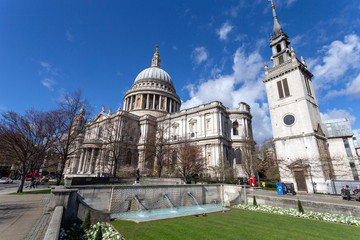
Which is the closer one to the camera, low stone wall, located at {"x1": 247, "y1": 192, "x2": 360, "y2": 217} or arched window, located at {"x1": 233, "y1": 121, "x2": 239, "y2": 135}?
low stone wall, located at {"x1": 247, "y1": 192, "x2": 360, "y2": 217}

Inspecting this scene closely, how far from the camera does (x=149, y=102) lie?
198 feet

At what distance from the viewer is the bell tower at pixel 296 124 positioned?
80.9ft

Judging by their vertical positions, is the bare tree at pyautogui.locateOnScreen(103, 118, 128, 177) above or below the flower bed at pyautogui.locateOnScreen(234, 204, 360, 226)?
above

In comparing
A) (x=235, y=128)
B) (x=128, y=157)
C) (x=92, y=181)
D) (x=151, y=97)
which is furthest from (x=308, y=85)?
(x=151, y=97)

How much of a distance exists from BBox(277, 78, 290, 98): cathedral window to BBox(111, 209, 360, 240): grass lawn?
84.6 ft

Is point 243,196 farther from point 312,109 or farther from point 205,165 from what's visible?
point 312,109

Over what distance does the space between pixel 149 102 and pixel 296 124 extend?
1776 inches

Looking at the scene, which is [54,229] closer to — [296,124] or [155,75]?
[296,124]

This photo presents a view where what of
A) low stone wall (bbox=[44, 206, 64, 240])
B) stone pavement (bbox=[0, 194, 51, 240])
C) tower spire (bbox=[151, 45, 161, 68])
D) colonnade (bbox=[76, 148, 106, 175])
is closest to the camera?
low stone wall (bbox=[44, 206, 64, 240])

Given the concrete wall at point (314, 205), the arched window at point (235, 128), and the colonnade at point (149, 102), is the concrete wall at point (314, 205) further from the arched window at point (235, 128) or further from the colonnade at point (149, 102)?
the colonnade at point (149, 102)

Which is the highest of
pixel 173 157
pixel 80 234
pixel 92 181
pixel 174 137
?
pixel 174 137

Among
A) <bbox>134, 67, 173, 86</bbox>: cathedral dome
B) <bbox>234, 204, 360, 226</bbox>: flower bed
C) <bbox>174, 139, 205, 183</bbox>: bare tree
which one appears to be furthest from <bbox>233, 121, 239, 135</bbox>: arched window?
<bbox>134, 67, 173, 86</bbox>: cathedral dome

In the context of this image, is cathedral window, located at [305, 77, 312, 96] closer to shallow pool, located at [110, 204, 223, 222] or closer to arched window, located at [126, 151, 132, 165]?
shallow pool, located at [110, 204, 223, 222]

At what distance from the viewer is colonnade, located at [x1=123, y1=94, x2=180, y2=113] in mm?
58312
